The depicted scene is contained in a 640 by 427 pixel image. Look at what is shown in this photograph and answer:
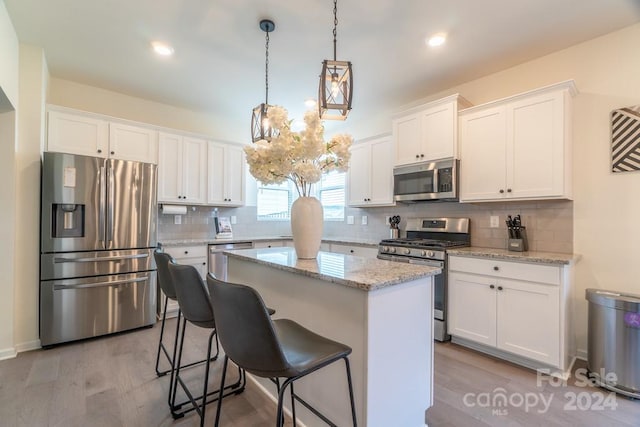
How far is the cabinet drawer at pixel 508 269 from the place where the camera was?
7.41 ft

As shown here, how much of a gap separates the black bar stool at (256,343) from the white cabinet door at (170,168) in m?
2.95

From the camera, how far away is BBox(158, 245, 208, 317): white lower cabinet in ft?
11.6

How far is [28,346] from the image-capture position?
2695mm

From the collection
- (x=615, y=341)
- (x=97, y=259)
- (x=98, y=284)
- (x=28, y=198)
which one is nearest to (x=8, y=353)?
(x=98, y=284)

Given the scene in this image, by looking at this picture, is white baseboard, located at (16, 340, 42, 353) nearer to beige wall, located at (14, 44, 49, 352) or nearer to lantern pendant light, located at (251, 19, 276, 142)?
beige wall, located at (14, 44, 49, 352)

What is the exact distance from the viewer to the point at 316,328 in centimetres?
161

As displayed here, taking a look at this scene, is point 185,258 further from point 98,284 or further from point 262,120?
point 262,120

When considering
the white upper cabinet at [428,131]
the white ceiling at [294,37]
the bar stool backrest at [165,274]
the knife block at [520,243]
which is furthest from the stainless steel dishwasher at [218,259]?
the knife block at [520,243]

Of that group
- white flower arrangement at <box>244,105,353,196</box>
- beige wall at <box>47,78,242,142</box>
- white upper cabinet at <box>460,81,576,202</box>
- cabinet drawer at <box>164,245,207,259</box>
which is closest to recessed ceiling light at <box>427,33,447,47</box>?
white upper cabinet at <box>460,81,576,202</box>

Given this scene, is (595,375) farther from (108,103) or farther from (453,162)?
(108,103)

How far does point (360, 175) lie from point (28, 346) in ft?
12.8

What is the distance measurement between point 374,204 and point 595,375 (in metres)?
2.56

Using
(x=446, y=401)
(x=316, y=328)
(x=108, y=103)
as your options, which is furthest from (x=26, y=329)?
(x=446, y=401)

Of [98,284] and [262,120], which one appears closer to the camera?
[262,120]
